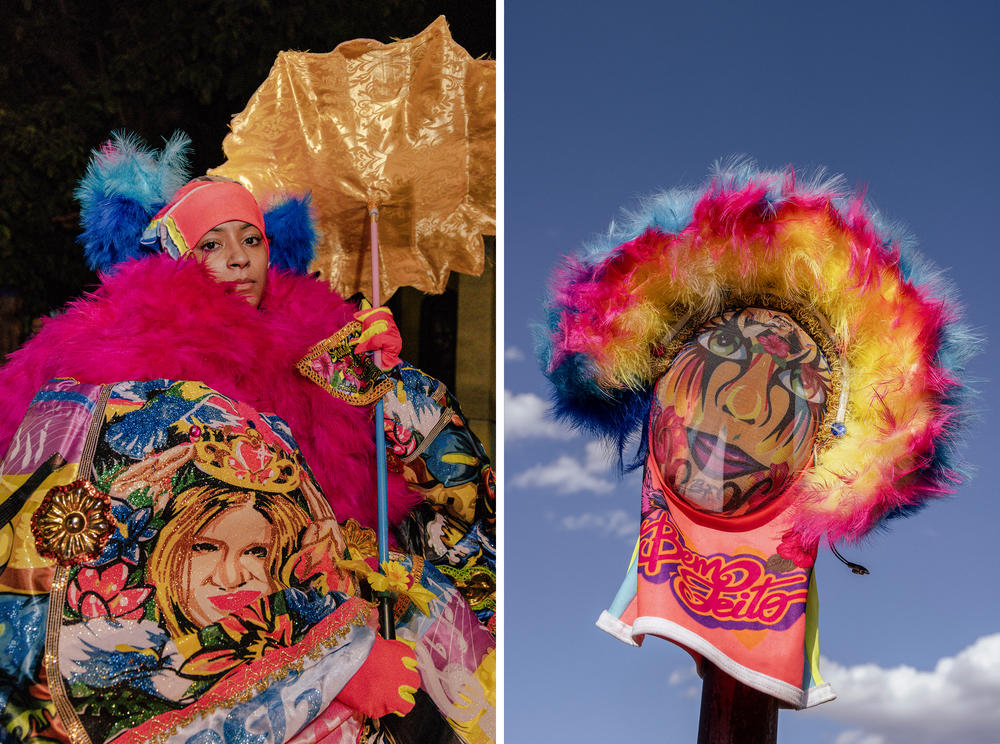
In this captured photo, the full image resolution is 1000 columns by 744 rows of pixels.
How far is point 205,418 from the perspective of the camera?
→ 5.14 ft

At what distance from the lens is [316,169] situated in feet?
7.74

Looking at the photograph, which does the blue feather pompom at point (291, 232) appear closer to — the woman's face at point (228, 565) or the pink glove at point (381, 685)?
the woman's face at point (228, 565)

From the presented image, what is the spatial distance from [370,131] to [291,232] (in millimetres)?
311

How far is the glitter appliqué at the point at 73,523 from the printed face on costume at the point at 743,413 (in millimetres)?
948

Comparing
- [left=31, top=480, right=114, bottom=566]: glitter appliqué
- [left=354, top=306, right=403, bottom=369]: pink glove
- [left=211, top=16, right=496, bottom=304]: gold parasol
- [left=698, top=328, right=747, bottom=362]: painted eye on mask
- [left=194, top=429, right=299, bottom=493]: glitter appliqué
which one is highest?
[left=211, top=16, right=496, bottom=304]: gold parasol

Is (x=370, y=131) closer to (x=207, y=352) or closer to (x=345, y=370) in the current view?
(x=345, y=370)

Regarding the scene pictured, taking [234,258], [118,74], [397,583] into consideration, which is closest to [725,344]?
[397,583]

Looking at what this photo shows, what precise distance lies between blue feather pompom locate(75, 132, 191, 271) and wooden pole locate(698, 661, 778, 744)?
4.96ft

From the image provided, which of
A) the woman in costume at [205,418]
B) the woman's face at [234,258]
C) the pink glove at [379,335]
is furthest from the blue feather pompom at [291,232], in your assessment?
the pink glove at [379,335]

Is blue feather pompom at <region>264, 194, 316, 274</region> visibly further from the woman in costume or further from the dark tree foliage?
the dark tree foliage

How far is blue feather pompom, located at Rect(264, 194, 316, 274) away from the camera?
7.57 ft

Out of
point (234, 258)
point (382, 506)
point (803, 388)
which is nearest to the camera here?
point (803, 388)

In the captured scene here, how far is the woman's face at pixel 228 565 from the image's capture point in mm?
1453

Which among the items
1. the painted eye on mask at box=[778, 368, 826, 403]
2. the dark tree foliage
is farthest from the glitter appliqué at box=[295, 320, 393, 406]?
the dark tree foliage
